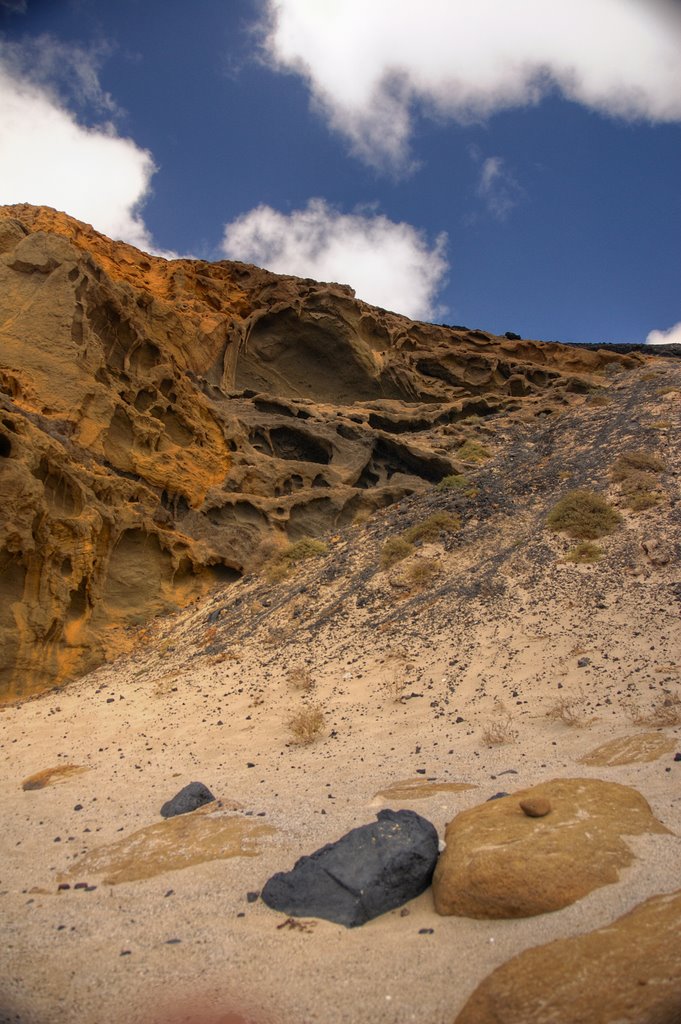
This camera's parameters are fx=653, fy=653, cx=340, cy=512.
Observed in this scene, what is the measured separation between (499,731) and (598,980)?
15.2 ft

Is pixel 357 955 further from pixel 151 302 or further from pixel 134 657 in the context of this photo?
pixel 151 302

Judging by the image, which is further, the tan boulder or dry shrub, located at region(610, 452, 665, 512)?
dry shrub, located at region(610, 452, 665, 512)

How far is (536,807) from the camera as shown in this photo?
14.6ft

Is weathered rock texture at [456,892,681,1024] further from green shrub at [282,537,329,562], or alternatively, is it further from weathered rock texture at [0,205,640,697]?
green shrub at [282,537,329,562]

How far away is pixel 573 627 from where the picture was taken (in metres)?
9.89

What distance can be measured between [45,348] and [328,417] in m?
12.3

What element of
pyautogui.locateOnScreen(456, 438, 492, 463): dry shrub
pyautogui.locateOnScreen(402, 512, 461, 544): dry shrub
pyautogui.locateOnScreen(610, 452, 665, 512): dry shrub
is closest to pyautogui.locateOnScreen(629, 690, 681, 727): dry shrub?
pyautogui.locateOnScreen(610, 452, 665, 512): dry shrub

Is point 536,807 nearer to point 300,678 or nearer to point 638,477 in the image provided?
point 300,678

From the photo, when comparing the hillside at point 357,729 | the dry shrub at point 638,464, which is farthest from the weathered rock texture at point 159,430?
the dry shrub at point 638,464

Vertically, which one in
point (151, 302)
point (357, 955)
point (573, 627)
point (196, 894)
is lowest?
point (196, 894)

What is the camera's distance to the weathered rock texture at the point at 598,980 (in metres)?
2.68

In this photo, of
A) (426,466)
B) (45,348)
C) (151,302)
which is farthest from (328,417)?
(45,348)

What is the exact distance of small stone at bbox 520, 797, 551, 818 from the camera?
442 cm

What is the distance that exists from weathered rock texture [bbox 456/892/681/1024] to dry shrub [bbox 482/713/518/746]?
3.83 meters
